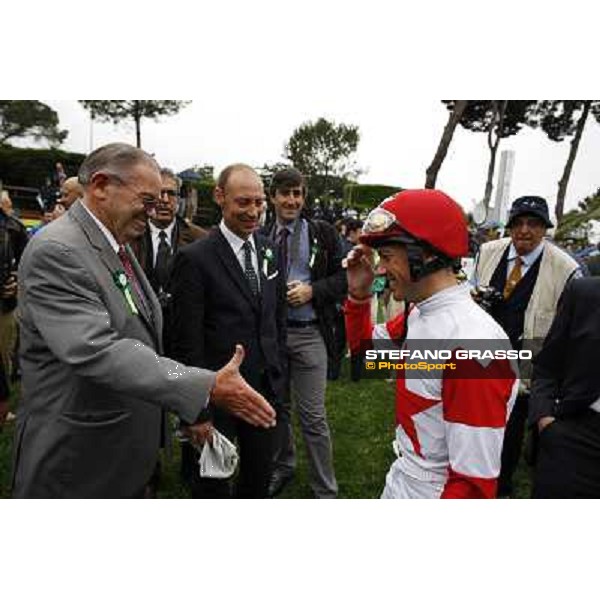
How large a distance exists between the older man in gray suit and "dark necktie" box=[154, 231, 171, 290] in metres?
1.64

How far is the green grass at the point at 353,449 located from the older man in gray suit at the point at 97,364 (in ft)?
5.92

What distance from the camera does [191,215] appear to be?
14.7ft

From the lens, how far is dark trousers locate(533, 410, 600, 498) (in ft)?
6.81

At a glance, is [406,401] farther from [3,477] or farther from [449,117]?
[3,477]

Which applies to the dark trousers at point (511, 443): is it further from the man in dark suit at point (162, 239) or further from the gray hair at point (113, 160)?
the gray hair at point (113, 160)

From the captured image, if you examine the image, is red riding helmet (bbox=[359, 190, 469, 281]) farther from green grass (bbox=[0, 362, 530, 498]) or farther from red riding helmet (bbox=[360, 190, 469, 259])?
green grass (bbox=[0, 362, 530, 498])

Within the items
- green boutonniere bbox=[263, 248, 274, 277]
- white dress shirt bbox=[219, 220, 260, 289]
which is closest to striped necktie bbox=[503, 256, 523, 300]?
green boutonniere bbox=[263, 248, 274, 277]

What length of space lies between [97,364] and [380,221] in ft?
3.11

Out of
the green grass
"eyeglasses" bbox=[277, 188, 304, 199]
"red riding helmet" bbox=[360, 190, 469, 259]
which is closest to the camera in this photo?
"red riding helmet" bbox=[360, 190, 469, 259]

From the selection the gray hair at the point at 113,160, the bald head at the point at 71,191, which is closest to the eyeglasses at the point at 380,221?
the gray hair at the point at 113,160

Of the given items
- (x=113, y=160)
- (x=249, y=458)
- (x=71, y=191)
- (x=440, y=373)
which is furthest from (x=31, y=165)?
(x=440, y=373)

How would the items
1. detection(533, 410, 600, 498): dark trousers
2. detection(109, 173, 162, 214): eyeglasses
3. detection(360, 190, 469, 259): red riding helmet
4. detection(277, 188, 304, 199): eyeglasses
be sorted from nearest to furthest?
detection(360, 190, 469, 259): red riding helmet < detection(109, 173, 162, 214): eyeglasses < detection(533, 410, 600, 498): dark trousers < detection(277, 188, 304, 199): eyeglasses

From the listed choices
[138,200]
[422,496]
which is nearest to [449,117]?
[138,200]

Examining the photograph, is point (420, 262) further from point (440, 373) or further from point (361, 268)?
point (361, 268)
